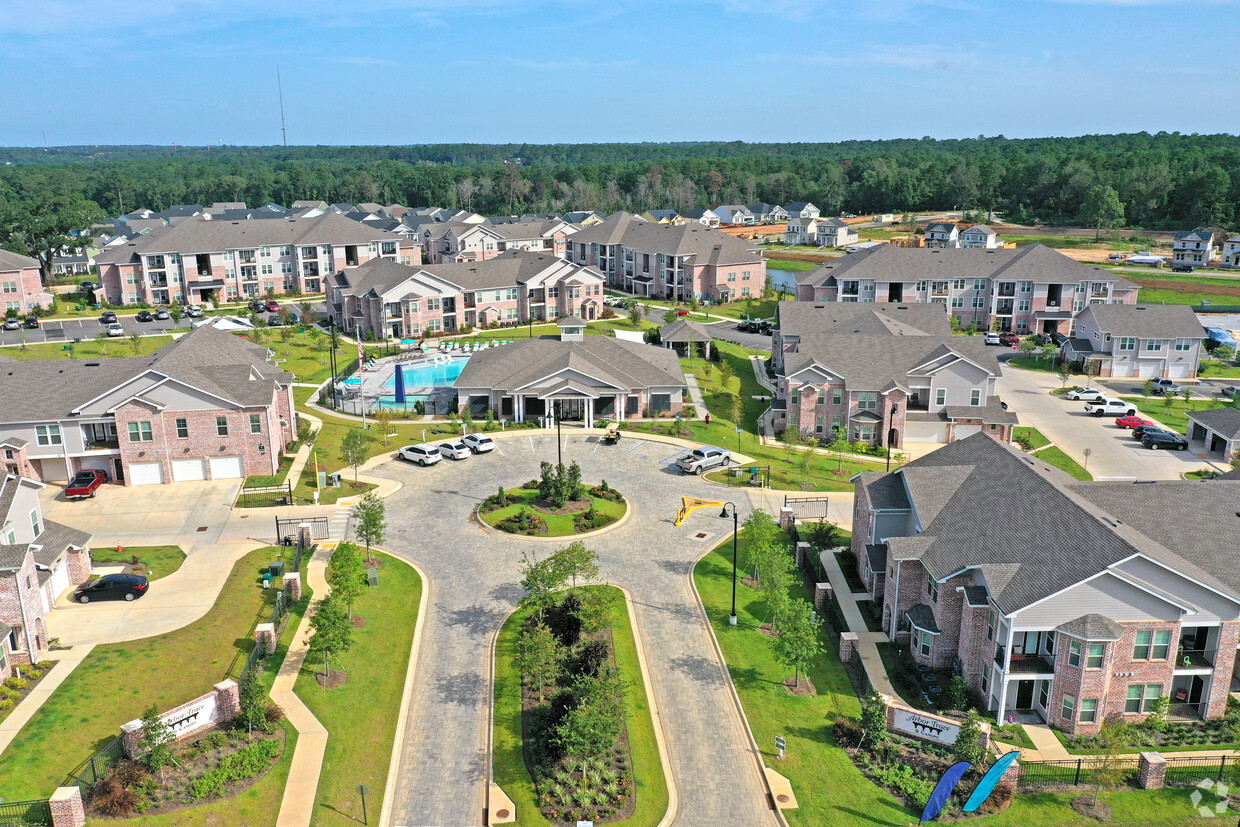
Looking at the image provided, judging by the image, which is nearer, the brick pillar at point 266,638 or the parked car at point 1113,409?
the brick pillar at point 266,638

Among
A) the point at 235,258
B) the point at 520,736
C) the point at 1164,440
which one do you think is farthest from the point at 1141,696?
the point at 235,258

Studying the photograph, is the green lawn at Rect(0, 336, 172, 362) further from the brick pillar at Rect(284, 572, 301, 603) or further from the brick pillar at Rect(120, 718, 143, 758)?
the brick pillar at Rect(120, 718, 143, 758)

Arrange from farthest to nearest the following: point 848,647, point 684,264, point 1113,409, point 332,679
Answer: point 684,264 → point 1113,409 → point 848,647 → point 332,679

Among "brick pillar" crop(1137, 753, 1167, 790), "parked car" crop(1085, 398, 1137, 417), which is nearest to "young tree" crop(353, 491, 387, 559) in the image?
"brick pillar" crop(1137, 753, 1167, 790)

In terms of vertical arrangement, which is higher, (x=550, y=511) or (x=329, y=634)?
(x=329, y=634)

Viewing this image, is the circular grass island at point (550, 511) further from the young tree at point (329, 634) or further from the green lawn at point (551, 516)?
the young tree at point (329, 634)

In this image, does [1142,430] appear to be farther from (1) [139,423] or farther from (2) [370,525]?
(1) [139,423]

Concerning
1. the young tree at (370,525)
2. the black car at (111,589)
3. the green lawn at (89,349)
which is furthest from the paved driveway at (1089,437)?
the green lawn at (89,349)

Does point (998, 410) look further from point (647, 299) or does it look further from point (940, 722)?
point (647, 299)
